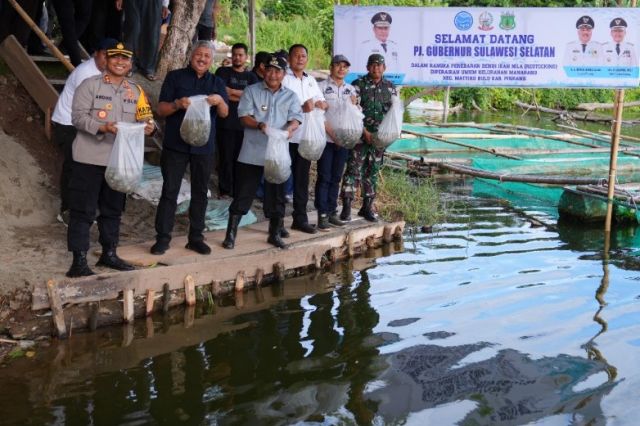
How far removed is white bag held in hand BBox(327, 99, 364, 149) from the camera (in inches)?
293

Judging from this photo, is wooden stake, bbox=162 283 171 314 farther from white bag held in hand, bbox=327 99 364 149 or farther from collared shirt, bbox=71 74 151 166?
white bag held in hand, bbox=327 99 364 149

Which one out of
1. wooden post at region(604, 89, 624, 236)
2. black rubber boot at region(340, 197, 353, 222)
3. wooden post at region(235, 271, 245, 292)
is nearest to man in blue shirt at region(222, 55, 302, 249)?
wooden post at region(235, 271, 245, 292)

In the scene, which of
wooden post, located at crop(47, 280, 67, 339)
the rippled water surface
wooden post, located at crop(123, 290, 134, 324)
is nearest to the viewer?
the rippled water surface

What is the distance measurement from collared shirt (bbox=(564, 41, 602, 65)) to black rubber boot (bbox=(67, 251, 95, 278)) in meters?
6.16

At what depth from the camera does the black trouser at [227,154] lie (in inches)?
315

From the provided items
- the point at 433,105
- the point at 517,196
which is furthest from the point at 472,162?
the point at 433,105

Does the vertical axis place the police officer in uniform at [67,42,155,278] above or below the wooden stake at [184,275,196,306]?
above

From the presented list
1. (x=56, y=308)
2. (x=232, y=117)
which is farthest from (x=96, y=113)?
(x=232, y=117)

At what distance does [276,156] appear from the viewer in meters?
6.47

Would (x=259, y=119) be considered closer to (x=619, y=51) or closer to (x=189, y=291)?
(x=189, y=291)

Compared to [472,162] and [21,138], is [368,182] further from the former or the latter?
[472,162]

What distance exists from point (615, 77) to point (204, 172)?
5.40m

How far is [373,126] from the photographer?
26.0 ft

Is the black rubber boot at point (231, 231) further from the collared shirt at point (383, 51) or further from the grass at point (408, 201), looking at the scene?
the collared shirt at point (383, 51)
